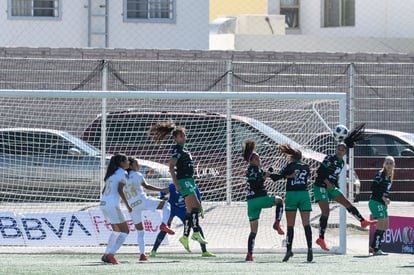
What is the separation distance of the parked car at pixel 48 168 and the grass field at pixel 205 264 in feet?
4.70

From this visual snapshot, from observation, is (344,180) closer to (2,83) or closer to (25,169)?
(25,169)

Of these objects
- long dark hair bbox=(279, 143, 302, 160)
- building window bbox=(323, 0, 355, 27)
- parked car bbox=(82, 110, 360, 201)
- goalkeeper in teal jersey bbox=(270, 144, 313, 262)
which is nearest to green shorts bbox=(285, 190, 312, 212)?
goalkeeper in teal jersey bbox=(270, 144, 313, 262)

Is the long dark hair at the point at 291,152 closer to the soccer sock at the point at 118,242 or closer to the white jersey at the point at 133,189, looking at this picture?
the white jersey at the point at 133,189

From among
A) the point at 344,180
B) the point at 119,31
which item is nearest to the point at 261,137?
the point at 344,180

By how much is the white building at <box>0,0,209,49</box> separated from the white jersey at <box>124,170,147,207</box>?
12857 millimetres

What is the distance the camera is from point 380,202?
16656 millimetres

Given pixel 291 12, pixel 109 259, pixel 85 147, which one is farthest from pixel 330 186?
pixel 291 12

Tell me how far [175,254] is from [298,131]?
293cm

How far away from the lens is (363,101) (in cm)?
2147

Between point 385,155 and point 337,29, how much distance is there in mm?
16812

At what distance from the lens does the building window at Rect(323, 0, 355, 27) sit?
37.6 metres

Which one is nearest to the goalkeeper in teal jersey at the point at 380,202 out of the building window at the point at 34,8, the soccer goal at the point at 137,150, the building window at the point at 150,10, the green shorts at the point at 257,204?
the soccer goal at the point at 137,150

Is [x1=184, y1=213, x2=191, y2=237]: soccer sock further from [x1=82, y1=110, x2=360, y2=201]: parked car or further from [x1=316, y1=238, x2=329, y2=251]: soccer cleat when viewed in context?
[x1=82, y1=110, x2=360, y2=201]: parked car

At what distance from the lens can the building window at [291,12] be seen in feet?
132
